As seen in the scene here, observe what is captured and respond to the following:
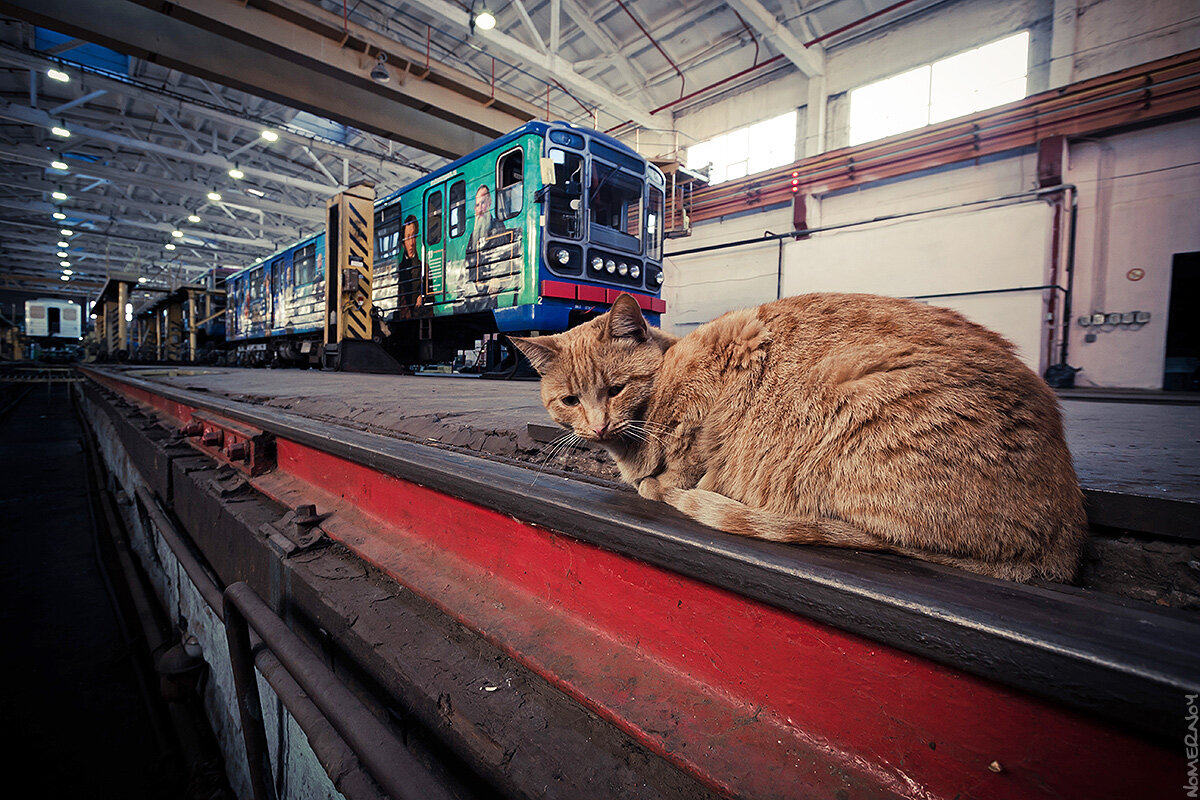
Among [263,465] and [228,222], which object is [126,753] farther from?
[228,222]

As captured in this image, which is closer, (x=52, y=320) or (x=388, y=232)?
(x=388, y=232)

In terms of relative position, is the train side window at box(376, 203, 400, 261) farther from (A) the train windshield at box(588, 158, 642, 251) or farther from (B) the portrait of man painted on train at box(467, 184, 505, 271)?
(A) the train windshield at box(588, 158, 642, 251)

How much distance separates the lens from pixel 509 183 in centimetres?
572

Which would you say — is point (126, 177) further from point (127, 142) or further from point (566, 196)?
point (566, 196)

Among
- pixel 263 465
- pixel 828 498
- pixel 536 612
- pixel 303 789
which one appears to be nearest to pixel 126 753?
pixel 263 465

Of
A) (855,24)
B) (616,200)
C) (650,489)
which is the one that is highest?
(855,24)

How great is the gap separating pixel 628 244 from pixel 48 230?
27020 mm

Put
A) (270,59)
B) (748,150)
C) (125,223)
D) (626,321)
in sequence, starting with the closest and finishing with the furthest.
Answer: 1. (626,321)
2. (270,59)
3. (748,150)
4. (125,223)

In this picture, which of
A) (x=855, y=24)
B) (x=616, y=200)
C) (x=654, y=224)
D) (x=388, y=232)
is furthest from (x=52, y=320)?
(x=855, y=24)

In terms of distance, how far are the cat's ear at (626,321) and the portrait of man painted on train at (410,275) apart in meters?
6.17

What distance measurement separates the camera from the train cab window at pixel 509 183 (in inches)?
221

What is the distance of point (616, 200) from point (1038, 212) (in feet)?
21.0

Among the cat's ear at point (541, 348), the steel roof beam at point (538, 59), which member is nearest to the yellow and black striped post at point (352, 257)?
the steel roof beam at point (538, 59)

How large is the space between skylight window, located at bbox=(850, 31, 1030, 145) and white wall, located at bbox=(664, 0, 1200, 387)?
7.3 inches
